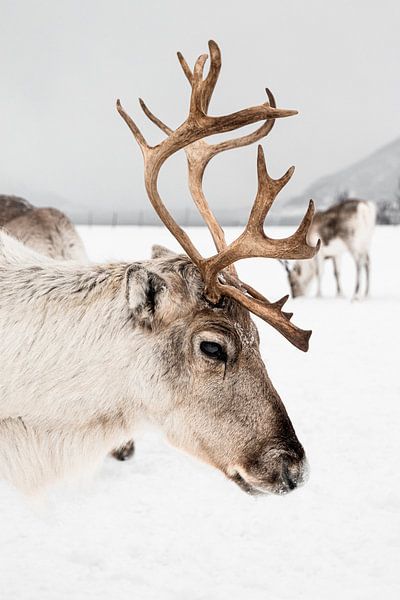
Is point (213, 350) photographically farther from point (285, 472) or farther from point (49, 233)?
point (49, 233)

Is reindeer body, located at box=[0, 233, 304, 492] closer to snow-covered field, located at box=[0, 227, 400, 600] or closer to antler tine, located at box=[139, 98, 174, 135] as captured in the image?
snow-covered field, located at box=[0, 227, 400, 600]

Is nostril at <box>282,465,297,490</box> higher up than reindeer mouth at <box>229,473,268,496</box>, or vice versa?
nostril at <box>282,465,297,490</box>

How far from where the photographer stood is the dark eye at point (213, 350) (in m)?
2.46

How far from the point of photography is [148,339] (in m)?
2.50

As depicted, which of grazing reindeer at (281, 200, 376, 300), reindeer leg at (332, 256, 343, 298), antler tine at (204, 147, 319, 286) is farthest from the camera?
reindeer leg at (332, 256, 343, 298)

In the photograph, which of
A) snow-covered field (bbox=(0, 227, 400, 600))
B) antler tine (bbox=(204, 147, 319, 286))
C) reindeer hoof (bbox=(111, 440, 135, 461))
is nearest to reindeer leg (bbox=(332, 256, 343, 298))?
snow-covered field (bbox=(0, 227, 400, 600))

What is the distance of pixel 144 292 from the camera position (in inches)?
93.4

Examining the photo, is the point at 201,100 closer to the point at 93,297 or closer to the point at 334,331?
the point at 93,297

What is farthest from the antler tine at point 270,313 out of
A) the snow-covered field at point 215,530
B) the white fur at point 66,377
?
the snow-covered field at point 215,530

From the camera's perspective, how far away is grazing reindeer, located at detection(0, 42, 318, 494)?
8.11 feet

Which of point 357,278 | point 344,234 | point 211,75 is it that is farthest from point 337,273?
point 211,75

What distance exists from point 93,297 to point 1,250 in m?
0.68

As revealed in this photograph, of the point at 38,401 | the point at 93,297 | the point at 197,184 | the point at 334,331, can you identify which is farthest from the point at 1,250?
the point at 334,331

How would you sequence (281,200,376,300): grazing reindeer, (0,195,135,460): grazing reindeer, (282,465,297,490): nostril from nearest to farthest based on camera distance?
(282,465,297,490): nostril
(0,195,135,460): grazing reindeer
(281,200,376,300): grazing reindeer
